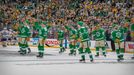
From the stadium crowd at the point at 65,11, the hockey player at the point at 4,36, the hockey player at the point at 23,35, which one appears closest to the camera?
the hockey player at the point at 23,35

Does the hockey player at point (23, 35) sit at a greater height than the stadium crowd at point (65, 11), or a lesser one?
lesser

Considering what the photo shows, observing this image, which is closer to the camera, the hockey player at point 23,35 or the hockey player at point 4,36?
the hockey player at point 23,35

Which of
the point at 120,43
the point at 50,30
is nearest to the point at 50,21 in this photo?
the point at 50,30

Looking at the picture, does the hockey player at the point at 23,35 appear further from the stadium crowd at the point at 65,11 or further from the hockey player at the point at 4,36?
the stadium crowd at the point at 65,11

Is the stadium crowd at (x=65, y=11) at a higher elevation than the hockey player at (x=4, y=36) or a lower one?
higher

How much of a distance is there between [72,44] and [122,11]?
7.49m

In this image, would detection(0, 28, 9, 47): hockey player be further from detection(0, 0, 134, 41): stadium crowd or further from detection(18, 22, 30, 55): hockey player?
detection(18, 22, 30, 55): hockey player

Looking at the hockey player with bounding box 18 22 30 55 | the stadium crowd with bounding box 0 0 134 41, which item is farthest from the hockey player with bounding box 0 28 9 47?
the hockey player with bounding box 18 22 30 55

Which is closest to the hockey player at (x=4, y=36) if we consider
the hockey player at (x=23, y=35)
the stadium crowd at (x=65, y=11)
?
the stadium crowd at (x=65, y=11)

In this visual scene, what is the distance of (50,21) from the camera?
26.4 metres

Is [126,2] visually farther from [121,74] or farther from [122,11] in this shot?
[121,74]

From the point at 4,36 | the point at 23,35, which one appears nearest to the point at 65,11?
the point at 4,36

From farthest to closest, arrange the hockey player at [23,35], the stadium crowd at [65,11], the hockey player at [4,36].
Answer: the stadium crowd at [65,11] < the hockey player at [4,36] < the hockey player at [23,35]

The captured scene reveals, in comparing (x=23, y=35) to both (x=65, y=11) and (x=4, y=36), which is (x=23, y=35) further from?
(x=65, y=11)
